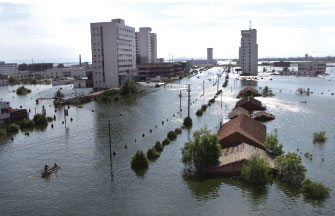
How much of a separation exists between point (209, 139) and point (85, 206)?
11.4m

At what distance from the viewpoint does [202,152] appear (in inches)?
1089

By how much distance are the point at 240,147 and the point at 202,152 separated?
5.36m

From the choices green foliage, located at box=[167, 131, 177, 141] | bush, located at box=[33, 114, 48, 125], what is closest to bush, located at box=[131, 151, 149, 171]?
green foliage, located at box=[167, 131, 177, 141]

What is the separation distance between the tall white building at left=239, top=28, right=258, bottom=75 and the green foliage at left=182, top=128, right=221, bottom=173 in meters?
140

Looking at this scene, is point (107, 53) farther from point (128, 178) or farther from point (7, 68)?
point (7, 68)

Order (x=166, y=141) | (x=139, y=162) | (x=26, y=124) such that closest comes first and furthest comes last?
(x=139, y=162)
(x=166, y=141)
(x=26, y=124)

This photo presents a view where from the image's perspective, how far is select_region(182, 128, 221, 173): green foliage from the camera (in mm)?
27734

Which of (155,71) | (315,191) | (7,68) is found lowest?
(315,191)

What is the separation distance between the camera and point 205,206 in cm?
2298

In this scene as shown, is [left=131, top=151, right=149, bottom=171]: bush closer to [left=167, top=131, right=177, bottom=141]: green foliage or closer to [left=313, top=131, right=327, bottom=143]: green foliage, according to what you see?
[left=167, top=131, right=177, bottom=141]: green foliage

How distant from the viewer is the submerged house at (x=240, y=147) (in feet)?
90.8

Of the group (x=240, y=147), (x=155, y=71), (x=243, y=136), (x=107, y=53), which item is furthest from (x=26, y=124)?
(x=155, y=71)

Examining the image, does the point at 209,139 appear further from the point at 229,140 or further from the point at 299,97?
the point at 299,97

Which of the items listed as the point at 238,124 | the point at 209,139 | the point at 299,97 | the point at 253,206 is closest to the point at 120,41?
the point at 299,97
